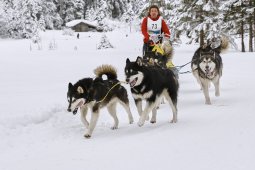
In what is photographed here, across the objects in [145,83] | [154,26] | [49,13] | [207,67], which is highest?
[49,13]

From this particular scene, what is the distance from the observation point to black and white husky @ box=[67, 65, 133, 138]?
5.80 meters

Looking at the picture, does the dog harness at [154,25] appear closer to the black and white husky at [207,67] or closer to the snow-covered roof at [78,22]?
the black and white husky at [207,67]

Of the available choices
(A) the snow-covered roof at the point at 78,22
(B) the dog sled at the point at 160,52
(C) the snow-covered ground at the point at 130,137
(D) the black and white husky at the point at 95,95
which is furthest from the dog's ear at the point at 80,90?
(A) the snow-covered roof at the point at 78,22

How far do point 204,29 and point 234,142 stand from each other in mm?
21482

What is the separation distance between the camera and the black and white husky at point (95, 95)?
5.80m

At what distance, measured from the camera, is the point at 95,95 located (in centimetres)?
602

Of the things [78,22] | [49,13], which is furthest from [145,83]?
[78,22]

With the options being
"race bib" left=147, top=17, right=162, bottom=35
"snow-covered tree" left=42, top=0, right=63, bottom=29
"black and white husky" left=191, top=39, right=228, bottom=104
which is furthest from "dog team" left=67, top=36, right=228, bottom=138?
"snow-covered tree" left=42, top=0, right=63, bottom=29

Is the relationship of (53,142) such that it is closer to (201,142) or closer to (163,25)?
(201,142)

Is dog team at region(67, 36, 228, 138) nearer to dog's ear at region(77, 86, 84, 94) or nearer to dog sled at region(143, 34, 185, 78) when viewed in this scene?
dog's ear at region(77, 86, 84, 94)

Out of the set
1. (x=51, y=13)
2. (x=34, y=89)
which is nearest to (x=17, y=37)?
(x=51, y=13)

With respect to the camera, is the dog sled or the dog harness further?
the dog harness

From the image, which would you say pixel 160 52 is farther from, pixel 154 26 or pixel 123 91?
pixel 123 91

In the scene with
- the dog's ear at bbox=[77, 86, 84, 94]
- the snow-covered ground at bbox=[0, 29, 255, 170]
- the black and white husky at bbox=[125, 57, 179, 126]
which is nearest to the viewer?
the snow-covered ground at bbox=[0, 29, 255, 170]
